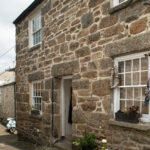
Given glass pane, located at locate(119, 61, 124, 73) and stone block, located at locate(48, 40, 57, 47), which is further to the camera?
stone block, located at locate(48, 40, 57, 47)

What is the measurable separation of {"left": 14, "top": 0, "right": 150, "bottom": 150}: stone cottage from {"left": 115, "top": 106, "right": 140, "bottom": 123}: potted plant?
0.11 m

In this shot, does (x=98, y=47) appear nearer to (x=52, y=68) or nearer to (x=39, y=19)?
(x=52, y=68)

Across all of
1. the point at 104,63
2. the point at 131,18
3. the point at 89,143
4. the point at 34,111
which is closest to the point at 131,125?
the point at 89,143

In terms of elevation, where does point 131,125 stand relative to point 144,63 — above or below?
below

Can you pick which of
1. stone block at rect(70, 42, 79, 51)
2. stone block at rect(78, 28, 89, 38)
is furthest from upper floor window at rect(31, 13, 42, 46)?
stone block at rect(78, 28, 89, 38)

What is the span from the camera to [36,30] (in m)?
9.09

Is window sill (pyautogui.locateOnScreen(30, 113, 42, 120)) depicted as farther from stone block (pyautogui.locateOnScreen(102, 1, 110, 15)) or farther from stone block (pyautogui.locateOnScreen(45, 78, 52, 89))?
stone block (pyautogui.locateOnScreen(102, 1, 110, 15))

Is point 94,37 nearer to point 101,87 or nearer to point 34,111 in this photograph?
point 101,87

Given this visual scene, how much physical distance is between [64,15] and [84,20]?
1.29 m

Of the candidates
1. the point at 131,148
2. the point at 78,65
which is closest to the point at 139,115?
the point at 131,148

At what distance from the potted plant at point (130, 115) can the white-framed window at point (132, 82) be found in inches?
5.1

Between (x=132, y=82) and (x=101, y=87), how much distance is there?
911 mm

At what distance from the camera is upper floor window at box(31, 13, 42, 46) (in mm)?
8961

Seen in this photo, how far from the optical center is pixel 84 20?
19.7 feet
